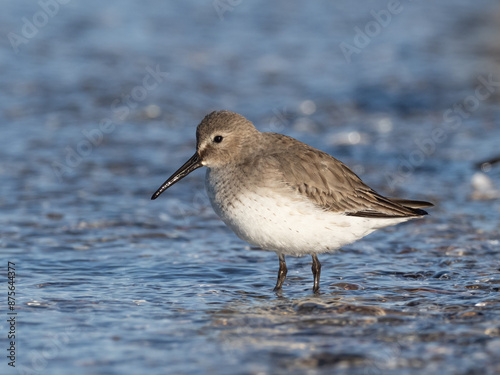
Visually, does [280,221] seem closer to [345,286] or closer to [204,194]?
[345,286]

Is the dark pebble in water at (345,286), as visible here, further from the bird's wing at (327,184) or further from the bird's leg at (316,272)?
the bird's wing at (327,184)

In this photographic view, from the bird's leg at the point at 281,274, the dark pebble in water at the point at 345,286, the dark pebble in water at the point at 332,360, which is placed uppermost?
the bird's leg at the point at 281,274

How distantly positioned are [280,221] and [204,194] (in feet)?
12.8

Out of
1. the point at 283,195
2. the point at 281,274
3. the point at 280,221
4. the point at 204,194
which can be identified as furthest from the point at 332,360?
the point at 204,194

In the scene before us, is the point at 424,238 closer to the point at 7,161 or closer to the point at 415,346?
the point at 415,346

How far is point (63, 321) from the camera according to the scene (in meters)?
6.15

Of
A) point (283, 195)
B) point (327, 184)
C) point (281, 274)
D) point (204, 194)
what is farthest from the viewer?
point (204, 194)

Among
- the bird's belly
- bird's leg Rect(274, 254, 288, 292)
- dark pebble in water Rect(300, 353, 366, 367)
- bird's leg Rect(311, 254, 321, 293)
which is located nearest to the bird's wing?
the bird's belly

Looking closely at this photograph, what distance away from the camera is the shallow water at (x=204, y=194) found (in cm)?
568

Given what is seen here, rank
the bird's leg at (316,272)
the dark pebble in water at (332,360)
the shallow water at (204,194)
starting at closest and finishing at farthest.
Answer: the dark pebble in water at (332,360) < the shallow water at (204,194) < the bird's leg at (316,272)

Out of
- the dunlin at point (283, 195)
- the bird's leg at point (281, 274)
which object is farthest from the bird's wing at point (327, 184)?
the bird's leg at point (281, 274)

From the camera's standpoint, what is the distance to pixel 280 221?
257 inches

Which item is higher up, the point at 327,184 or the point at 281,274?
the point at 327,184

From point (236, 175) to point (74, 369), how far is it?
7.60 feet
